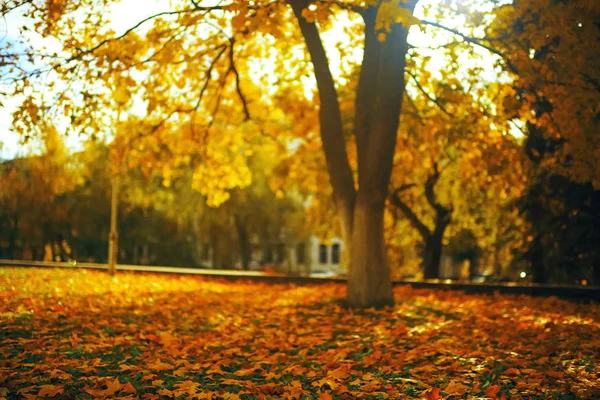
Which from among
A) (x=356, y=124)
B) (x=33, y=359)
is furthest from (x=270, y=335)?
(x=356, y=124)

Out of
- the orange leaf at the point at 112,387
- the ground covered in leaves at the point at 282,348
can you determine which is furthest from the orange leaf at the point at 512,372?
the orange leaf at the point at 112,387

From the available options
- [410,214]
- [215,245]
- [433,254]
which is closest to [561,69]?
[410,214]

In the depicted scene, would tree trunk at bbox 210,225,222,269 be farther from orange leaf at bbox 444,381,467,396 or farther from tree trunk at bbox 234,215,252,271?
orange leaf at bbox 444,381,467,396

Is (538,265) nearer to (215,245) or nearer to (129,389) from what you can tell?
(129,389)

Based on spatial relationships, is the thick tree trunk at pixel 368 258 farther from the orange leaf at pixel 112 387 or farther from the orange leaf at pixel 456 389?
the orange leaf at pixel 112 387

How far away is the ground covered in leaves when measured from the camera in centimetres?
604

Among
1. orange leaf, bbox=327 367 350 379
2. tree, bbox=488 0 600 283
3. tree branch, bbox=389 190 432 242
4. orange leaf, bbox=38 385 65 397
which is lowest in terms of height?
orange leaf, bbox=327 367 350 379

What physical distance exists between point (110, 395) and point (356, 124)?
811 centimetres

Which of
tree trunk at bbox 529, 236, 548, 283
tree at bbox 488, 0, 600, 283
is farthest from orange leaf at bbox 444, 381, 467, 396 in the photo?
tree trunk at bbox 529, 236, 548, 283

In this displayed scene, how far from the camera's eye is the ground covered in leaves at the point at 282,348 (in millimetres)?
6043

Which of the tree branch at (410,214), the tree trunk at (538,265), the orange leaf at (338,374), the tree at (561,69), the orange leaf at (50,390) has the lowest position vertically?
the orange leaf at (338,374)

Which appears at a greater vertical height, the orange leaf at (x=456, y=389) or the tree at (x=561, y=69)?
the tree at (x=561, y=69)

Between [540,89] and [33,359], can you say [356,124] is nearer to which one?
[540,89]

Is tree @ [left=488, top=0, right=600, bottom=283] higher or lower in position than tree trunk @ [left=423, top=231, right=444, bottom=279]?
higher
